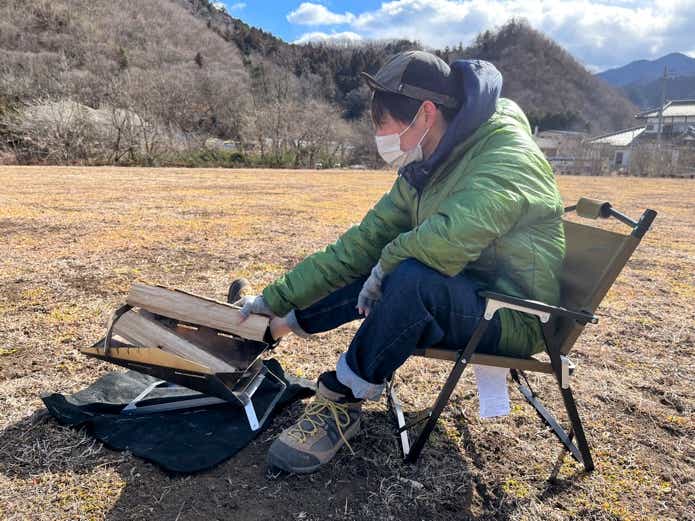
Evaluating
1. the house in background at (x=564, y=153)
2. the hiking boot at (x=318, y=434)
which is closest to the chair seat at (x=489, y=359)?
the hiking boot at (x=318, y=434)

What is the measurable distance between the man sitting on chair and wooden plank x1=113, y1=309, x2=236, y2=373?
1.38 ft

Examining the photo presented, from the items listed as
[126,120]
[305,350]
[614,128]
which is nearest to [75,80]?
[126,120]

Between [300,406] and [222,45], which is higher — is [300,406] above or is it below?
below

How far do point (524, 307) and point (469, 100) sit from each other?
2.31ft

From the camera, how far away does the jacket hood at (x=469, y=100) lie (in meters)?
1.64

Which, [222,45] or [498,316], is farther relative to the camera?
[222,45]

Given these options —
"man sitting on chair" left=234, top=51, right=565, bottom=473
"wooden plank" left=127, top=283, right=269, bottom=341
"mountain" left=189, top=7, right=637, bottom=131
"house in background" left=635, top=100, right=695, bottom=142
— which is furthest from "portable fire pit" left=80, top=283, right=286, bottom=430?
"mountain" left=189, top=7, right=637, bottom=131

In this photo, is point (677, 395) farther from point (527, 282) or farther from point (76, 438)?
point (76, 438)

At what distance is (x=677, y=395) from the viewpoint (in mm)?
2400

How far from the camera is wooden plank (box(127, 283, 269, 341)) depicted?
197 cm

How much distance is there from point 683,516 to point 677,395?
925mm

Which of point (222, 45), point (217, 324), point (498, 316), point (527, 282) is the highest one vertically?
point (222, 45)

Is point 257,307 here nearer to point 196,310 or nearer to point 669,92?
point 196,310

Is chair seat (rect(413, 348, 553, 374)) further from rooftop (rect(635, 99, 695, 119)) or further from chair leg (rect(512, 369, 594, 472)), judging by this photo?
rooftop (rect(635, 99, 695, 119))
